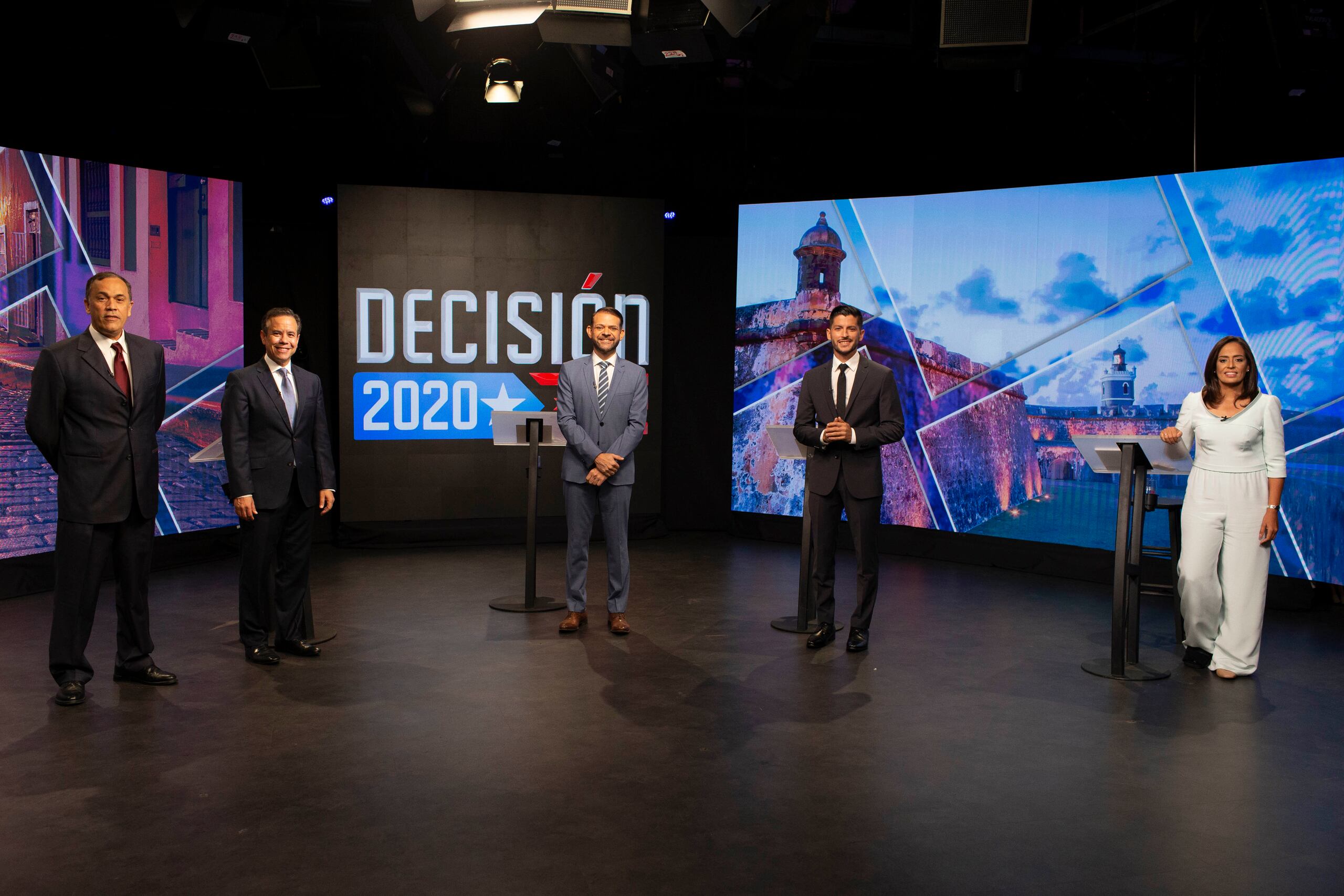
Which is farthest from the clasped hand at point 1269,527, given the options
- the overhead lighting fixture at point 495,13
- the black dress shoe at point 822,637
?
the overhead lighting fixture at point 495,13

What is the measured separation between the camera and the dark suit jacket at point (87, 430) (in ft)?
13.0

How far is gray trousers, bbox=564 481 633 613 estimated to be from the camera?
5207 mm

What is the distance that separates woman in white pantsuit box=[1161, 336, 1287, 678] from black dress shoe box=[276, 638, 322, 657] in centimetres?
413

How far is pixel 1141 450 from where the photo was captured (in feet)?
15.2

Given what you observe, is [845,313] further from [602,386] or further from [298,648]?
[298,648]

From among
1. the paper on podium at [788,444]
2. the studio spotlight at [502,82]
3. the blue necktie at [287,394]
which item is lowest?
the paper on podium at [788,444]

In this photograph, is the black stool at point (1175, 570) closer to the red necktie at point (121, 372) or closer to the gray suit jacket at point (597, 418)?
the gray suit jacket at point (597, 418)

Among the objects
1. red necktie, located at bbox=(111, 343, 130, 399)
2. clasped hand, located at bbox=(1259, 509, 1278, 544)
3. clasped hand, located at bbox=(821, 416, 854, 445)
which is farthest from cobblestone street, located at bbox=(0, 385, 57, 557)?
clasped hand, located at bbox=(1259, 509, 1278, 544)

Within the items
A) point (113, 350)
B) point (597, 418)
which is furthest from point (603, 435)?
point (113, 350)

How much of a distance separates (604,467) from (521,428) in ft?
3.26

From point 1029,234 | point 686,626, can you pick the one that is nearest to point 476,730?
point 686,626

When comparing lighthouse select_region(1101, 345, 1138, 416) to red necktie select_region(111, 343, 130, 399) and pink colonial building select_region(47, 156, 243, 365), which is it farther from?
pink colonial building select_region(47, 156, 243, 365)

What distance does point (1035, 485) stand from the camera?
7.31 meters

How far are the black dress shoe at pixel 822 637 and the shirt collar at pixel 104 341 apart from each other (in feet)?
11.1
